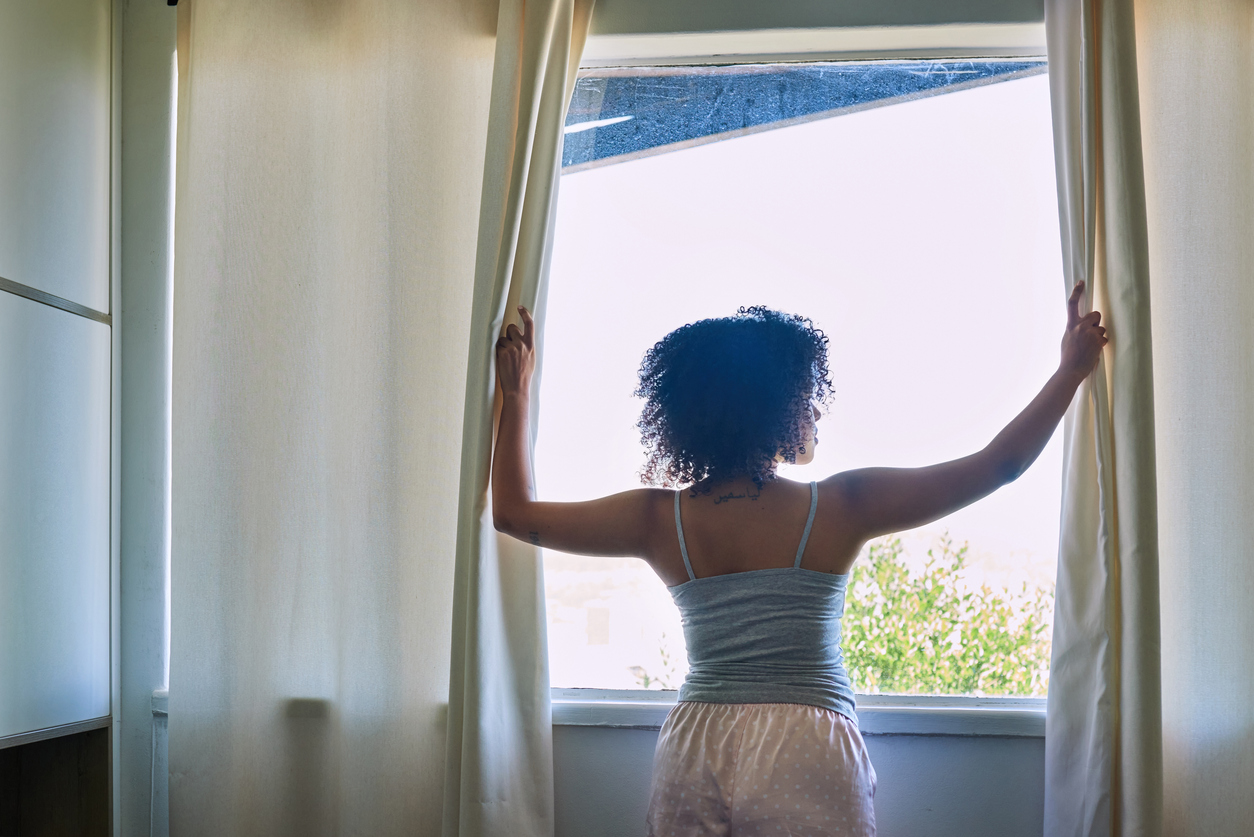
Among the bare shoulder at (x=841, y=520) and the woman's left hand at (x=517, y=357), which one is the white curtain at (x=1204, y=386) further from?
the woman's left hand at (x=517, y=357)

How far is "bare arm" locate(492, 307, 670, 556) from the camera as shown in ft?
4.95

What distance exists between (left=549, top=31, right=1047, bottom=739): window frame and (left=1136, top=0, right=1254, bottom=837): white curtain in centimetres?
26

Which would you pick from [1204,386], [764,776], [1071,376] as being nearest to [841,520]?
[764,776]

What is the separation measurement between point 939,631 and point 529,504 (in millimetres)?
934

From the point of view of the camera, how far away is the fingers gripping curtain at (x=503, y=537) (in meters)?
1.67

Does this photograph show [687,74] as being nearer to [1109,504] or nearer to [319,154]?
[319,154]

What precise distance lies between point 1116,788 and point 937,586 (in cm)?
48

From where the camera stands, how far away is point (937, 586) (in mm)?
1898

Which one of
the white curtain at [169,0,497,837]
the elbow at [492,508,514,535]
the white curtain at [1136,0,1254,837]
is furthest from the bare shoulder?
the white curtain at [169,0,497,837]

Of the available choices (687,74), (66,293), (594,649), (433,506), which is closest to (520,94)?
(687,74)

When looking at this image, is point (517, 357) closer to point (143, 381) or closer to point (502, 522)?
point (502, 522)

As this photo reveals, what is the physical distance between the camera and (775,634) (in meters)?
1.39

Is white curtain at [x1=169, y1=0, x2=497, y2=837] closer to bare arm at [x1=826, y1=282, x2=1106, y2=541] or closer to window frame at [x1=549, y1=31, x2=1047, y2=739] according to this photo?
window frame at [x1=549, y1=31, x2=1047, y2=739]

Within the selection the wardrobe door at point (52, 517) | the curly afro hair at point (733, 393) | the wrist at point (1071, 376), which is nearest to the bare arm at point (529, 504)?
the curly afro hair at point (733, 393)
